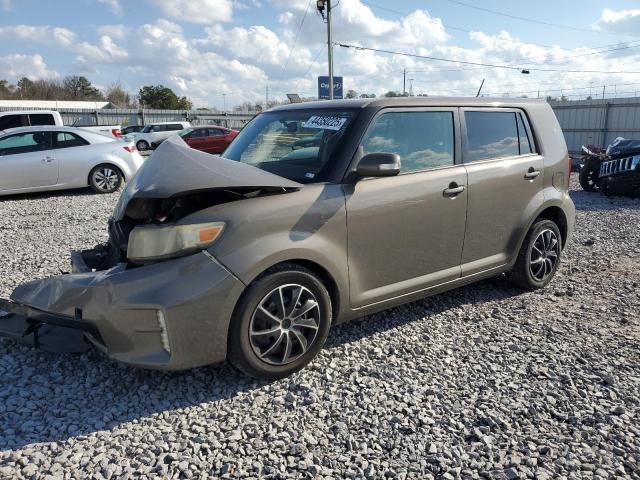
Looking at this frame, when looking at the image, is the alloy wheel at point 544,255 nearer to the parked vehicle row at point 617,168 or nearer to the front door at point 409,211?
the front door at point 409,211

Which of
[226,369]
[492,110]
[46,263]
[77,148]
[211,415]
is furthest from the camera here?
[77,148]

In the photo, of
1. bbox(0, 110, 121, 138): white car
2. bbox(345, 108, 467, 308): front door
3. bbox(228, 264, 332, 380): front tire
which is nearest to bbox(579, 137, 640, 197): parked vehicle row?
bbox(345, 108, 467, 308): front door

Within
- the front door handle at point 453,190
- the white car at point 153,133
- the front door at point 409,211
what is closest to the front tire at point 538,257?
the front door at point 409,211

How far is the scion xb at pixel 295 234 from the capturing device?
2908mm

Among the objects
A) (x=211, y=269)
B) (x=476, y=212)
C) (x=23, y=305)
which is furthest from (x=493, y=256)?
(x=23, y=305)

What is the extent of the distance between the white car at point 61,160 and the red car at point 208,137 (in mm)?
13212

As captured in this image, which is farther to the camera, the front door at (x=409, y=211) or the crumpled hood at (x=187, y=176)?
the front door at (x=409, y=211)

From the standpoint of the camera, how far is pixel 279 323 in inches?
125

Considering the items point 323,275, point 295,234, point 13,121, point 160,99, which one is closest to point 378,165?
point 295,234

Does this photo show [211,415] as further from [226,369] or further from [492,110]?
[492,110]

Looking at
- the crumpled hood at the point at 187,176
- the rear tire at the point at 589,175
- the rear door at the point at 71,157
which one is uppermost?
the crumpled hood at the point at 187,176

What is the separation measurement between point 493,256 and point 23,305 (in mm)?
3568

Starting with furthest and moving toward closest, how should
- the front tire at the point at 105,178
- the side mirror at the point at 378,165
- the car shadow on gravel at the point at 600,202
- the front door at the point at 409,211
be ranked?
the front tire at the point at 105,178, the car shadow on gravel at the point at 600,202, the front door at the point at 409,211, the side mirror at the point at 378,165

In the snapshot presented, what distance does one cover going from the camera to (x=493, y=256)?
443 centimetres
